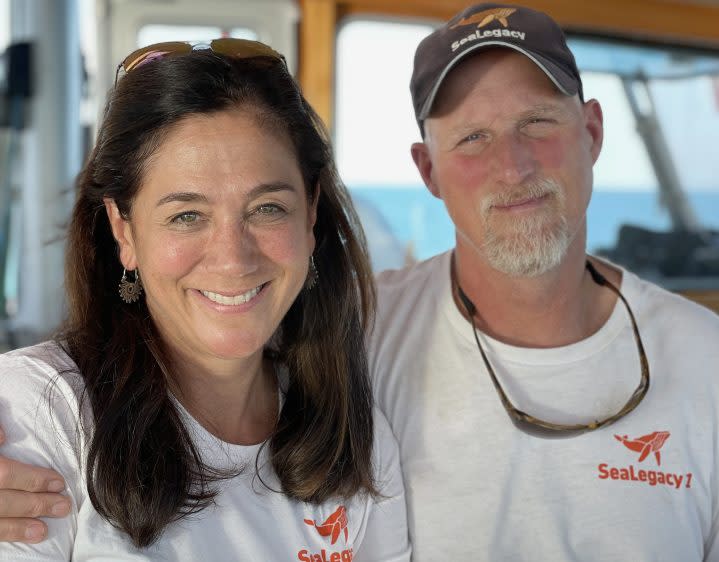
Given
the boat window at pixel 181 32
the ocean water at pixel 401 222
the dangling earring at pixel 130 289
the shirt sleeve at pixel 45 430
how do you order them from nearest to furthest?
the shirt sleeve at pixel 45 430 → the dangling earring at pixel 130 289 → the boat window at pixel 181 32 → the ocean water at pixel 401 222

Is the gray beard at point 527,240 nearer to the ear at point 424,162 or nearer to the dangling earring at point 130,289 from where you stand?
the ear at point 424,162

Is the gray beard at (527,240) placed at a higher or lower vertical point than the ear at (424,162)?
lower

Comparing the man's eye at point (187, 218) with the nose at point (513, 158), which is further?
the nose at point (513, 158)

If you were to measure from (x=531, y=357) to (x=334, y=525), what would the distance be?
1.91 ft

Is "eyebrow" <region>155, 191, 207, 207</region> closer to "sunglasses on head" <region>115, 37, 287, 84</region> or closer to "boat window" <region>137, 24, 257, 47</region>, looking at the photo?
"sunglasses on head" <region>115, 37, 287, 84</region>

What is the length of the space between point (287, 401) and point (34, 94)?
192 cm

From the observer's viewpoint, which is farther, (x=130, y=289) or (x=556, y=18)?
(x=556, y=18)

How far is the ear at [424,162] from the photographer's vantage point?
223 cm

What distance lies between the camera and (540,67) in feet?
6.70

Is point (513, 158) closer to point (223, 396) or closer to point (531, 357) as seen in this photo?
point (531, 357)

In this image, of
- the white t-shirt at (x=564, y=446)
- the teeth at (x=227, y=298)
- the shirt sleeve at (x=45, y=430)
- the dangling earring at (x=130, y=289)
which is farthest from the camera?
the white t-shirt at (x=564, y=446)

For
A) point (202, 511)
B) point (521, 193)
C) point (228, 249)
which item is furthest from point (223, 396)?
point (521, 193)

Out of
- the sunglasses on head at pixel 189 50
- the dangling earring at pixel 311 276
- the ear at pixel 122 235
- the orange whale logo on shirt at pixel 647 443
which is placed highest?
the sunglasses on head at pixel 189 50

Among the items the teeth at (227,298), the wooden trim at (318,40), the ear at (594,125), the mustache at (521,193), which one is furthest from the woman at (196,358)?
the wooden trim at (318,40)
